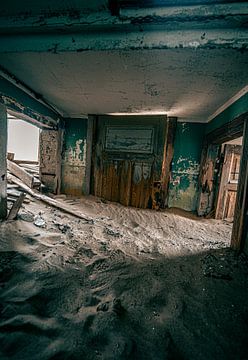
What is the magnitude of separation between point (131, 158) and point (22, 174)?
3090 millimetres

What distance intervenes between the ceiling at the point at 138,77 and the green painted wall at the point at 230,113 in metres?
0.20

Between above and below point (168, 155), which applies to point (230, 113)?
above

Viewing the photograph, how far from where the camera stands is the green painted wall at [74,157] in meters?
5.27

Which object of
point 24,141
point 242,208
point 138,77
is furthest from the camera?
point 24,141

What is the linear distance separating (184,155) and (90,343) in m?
4.58

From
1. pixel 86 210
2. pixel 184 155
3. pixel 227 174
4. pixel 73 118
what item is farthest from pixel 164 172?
pixel 73 118

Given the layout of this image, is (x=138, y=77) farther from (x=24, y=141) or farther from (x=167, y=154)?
(x=24, y=141)

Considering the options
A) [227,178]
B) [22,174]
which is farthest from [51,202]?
[227,178]

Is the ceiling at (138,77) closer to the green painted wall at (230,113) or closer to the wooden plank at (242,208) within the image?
the green painted wall at (230,113)

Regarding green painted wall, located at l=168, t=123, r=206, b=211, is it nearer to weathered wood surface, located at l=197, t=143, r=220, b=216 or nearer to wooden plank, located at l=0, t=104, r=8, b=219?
weathered wood surface, located at l=197, t=143, r=220, b=216

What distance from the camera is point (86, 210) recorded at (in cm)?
423

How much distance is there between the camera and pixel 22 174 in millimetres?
4781

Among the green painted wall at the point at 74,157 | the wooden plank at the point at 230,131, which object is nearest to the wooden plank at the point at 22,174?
the green painted wall at the point at 74,157

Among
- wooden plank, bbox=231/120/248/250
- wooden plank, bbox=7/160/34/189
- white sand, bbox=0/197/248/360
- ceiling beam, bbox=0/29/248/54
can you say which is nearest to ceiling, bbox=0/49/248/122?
ceiling beam, bbox=0/29/248/54
